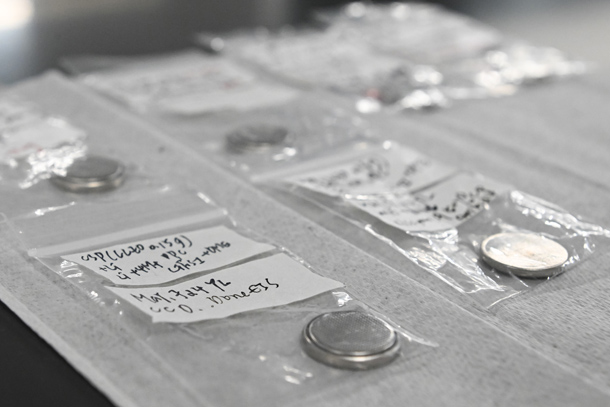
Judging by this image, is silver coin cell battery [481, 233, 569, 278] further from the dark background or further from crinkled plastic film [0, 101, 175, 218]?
the dark background

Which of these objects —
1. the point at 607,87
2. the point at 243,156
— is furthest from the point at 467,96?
the point at 243,156

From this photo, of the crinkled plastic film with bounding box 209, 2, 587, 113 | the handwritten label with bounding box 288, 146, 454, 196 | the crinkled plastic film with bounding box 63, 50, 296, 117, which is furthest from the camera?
the crinkled plastic film with bounding box 209, 2, 587, 113

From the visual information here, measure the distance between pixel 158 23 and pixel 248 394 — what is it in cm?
94

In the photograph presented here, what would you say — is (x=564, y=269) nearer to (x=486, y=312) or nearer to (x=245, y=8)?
(x=486, y=312)

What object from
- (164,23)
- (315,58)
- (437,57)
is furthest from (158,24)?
(437,57)

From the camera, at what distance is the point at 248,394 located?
43 cm

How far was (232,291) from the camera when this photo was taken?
20.3 inches

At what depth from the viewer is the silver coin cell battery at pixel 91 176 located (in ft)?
2.13

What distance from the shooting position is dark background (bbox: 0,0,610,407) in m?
1.12

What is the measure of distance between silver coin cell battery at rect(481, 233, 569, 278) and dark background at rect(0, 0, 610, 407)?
0.65 metres

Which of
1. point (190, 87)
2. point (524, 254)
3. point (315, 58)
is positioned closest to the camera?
point (524, 254)

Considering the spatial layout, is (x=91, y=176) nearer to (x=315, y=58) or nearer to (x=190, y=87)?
(x=190, y=87)

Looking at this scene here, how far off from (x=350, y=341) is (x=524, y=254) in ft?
0.63

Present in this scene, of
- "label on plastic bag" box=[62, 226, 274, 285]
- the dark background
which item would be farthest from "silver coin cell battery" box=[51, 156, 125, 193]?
the dark background
